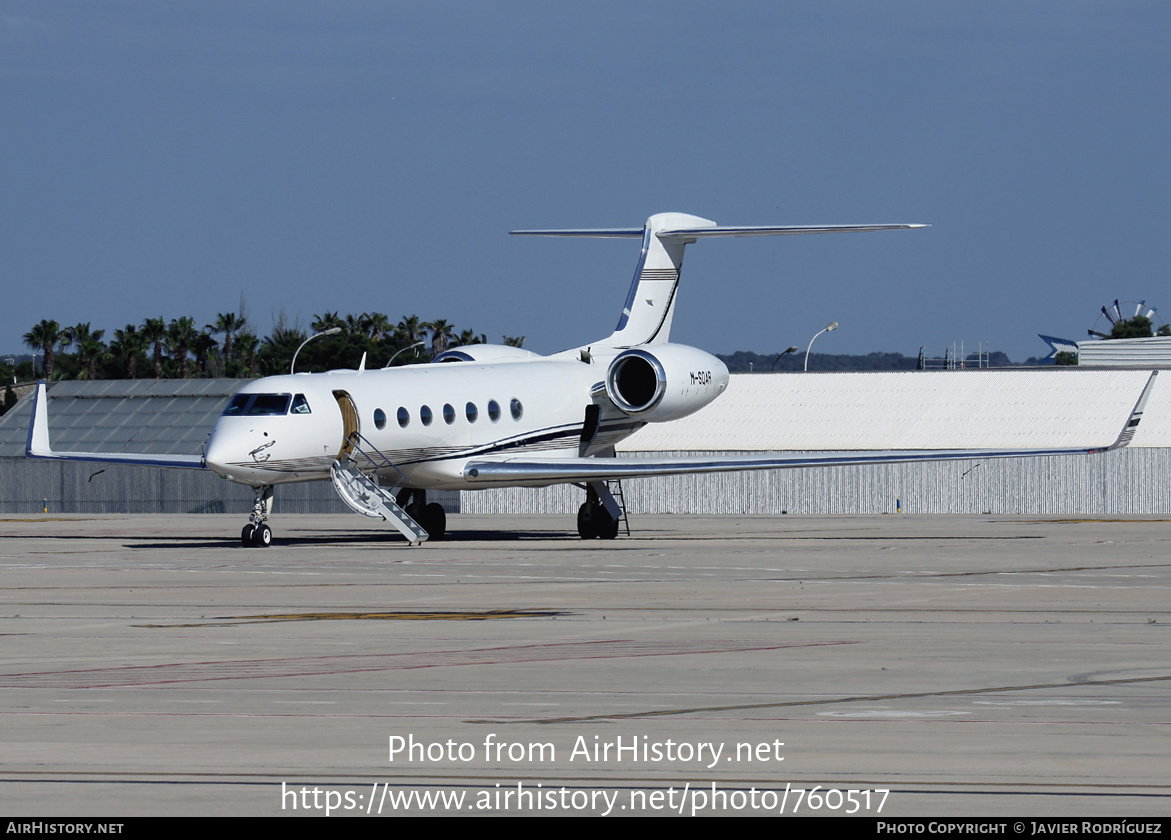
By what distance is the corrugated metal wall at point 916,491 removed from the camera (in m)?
62.9

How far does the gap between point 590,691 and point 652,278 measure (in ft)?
104

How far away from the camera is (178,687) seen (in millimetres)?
12219

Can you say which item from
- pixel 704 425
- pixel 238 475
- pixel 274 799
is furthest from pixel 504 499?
pixel 274 799

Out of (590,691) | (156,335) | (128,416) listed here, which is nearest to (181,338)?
(156,335)

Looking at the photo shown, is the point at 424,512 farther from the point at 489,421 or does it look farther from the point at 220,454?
the point at 220,454

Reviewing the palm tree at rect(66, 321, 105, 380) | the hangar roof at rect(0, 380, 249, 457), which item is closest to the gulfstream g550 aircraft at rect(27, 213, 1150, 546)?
the hangar roof at rect(0, 380, 249, 457)

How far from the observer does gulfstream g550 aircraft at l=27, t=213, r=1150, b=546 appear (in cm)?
3322

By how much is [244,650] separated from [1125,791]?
874cm

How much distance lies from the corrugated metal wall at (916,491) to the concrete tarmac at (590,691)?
38384 millimetres

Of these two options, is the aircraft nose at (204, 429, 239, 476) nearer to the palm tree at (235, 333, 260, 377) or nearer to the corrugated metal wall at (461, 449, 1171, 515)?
the corrugated metal wall at (461, 449, 1171, 515)

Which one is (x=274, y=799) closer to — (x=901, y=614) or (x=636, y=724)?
(x=636, y=724)

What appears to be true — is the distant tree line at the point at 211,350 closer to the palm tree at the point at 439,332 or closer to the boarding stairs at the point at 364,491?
the palm tree at the point at 439,332

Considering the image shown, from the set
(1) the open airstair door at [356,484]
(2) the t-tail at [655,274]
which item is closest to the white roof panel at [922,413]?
(2) the t-tail at [655,274]

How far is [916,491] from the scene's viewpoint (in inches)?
2522
